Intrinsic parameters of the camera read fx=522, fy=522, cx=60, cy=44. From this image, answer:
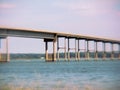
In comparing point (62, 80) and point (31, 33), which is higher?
point (31, 33)

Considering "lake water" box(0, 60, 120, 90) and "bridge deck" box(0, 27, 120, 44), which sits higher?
"bridge deck" box(0, 27, 120, 44)

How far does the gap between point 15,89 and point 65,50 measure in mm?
83975

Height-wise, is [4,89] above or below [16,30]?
below

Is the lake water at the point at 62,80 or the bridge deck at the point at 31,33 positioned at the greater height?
the bridge deck at the point at 31,33

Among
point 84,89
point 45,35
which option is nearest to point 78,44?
point 45,35

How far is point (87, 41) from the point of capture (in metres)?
109

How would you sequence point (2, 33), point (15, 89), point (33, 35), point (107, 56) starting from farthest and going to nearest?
point (107, 56) → point (33, 35) → point (2, 33) → point (15, 89)

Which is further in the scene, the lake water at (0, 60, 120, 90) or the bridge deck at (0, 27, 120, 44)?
the bridge deck at (0, 27, 120, 44)

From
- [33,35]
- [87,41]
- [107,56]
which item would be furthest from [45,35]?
[107,56]

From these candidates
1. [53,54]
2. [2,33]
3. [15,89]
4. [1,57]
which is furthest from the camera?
[53,54]

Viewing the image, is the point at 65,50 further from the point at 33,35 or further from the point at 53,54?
the point at 33,35

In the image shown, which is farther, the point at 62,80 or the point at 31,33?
the point at 31,33

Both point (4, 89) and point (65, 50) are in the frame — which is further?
point (65, 50)

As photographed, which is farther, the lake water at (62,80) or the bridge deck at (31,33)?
the bridge deck at (31,33)
